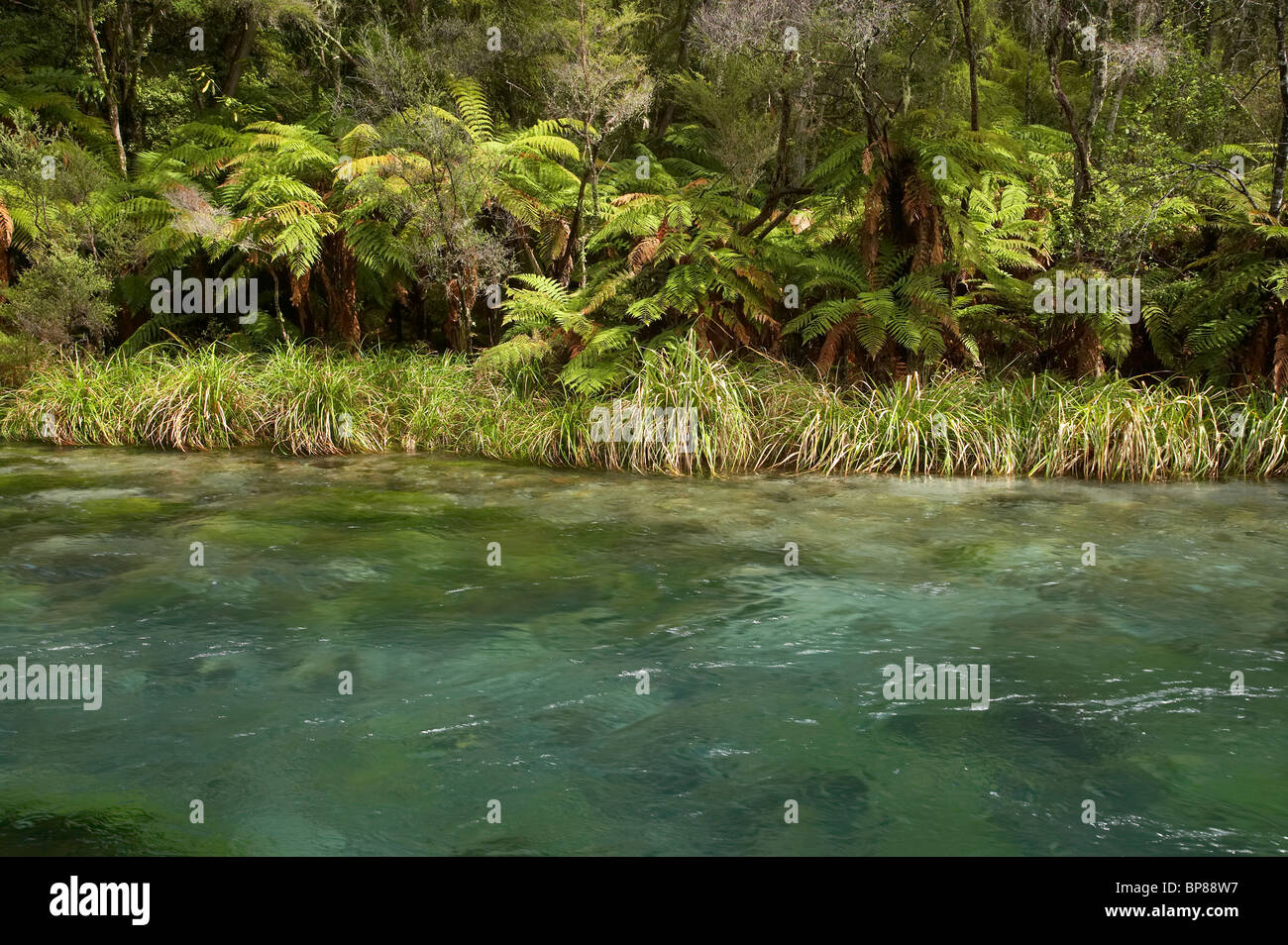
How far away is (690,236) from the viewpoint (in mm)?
11305

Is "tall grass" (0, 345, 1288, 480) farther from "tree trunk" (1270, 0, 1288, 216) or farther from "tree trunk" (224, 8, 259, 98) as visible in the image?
"tree trunk" (224, 8, 259, 98)

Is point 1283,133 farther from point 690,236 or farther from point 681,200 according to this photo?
point 681,200

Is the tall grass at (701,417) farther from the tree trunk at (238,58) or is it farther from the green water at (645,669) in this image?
the tree trunk at (238,58)

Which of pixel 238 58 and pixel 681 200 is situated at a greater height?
pixel 238 58

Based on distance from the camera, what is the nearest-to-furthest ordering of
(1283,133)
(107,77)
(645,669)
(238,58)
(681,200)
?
(645,669) < (1283,133) < (681,200) < (107,77) < (238,58)

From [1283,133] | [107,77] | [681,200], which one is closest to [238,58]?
[107,77]

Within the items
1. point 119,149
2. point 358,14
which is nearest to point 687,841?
point 119,149

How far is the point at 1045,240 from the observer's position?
11.1 metres

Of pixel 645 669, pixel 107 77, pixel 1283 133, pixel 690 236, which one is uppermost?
pixel 107 77

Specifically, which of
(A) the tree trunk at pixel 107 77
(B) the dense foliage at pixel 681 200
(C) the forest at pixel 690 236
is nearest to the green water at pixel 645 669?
(C) the forest at pixel 690 236

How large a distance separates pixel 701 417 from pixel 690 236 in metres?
2.38

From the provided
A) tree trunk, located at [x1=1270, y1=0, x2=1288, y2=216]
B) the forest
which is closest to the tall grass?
the forest
